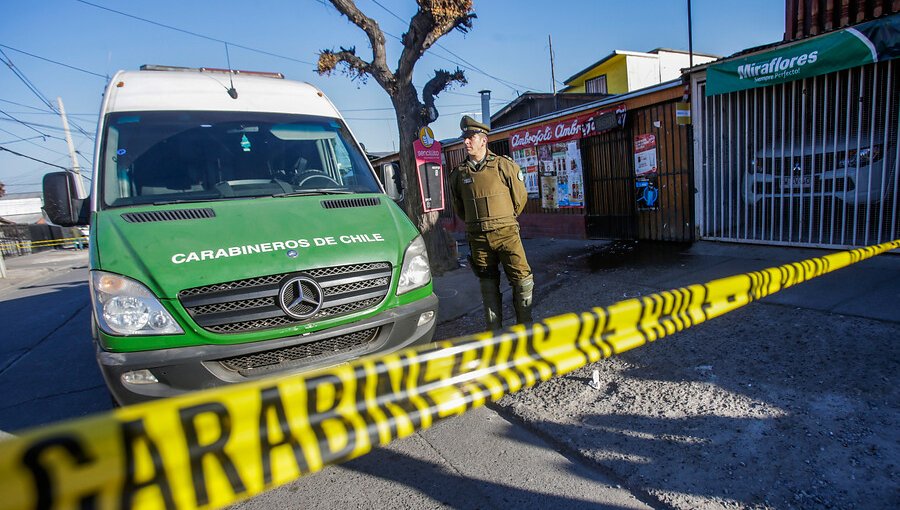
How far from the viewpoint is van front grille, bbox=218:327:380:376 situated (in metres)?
2.43

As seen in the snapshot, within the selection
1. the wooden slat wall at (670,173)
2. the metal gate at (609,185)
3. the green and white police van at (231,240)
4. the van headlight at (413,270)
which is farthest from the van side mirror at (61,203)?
the metal gate at (609,185)

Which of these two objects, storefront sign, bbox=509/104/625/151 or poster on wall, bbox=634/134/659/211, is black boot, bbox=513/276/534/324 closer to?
poster on wall, bbox=634/134/659/211

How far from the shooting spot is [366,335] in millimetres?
2744

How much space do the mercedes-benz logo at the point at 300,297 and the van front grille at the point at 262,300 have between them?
0.08 feet

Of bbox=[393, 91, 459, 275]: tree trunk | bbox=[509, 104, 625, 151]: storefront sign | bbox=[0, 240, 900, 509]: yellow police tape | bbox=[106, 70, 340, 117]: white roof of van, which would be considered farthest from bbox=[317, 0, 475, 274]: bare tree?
bbox=[0, 240, 900, 509]: yellow police tape

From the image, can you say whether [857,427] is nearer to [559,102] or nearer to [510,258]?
[510,258]

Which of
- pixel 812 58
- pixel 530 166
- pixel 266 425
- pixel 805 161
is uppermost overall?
pixel 812 58

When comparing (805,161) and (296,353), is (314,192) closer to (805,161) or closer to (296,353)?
(296,353)

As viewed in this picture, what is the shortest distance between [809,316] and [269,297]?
454 cm

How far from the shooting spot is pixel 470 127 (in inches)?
157

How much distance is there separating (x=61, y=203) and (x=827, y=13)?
9275 millimetres

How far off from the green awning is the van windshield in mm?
5946

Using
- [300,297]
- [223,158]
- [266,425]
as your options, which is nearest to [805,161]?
[300,297]


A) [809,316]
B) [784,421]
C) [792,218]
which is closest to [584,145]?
[792,218]
